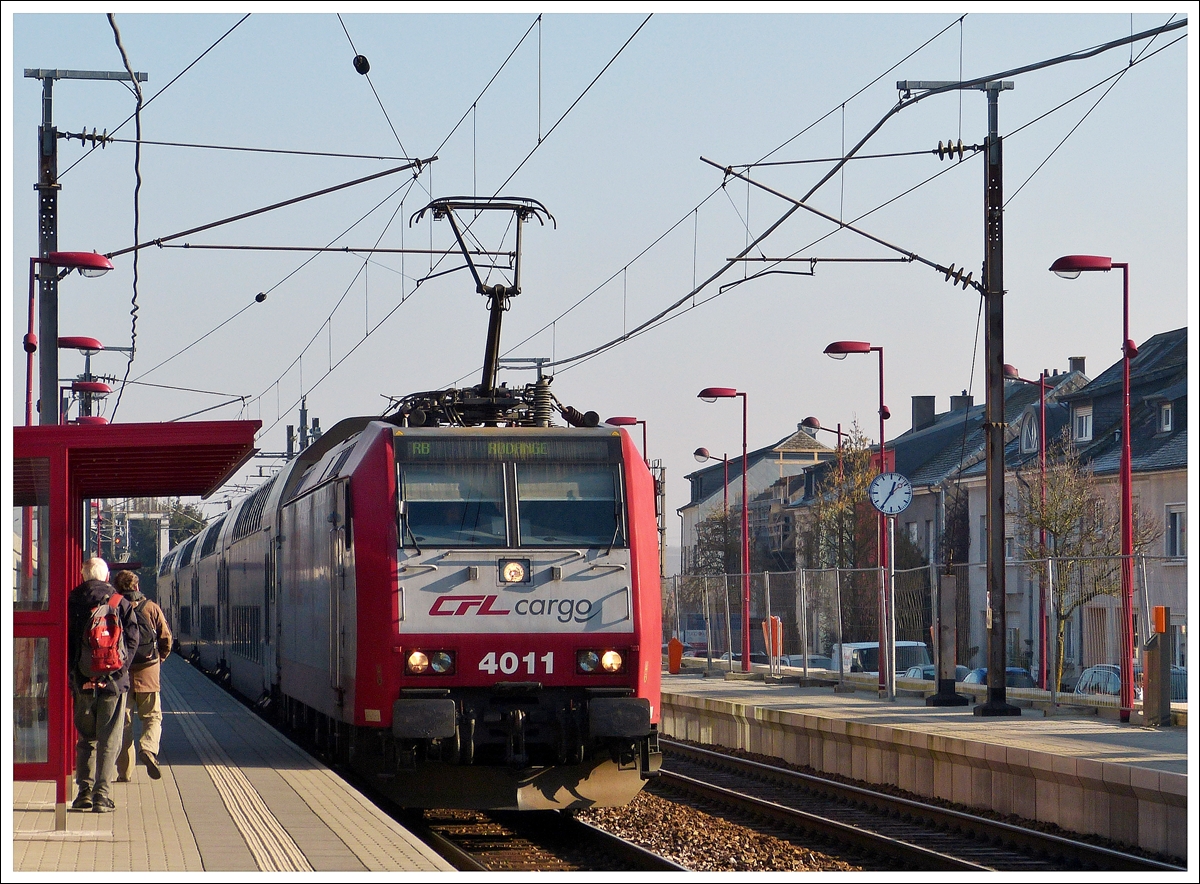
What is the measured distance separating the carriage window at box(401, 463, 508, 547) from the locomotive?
0.01 m

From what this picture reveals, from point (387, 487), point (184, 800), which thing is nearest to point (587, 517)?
point (387, 487)

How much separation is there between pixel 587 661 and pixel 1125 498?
1396 centimetres

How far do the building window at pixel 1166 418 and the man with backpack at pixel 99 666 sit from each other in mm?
42740

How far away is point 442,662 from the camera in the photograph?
12.8m

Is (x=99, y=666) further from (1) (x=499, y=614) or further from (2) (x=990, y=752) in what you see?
(2) (x=990, y=752)

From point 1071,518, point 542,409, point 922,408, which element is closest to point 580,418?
point 542,409

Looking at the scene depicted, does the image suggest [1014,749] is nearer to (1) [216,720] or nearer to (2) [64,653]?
(2) [64,653]

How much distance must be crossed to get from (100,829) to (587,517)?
180 inches

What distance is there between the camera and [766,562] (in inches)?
3300

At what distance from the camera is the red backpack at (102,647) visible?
11.0 meters

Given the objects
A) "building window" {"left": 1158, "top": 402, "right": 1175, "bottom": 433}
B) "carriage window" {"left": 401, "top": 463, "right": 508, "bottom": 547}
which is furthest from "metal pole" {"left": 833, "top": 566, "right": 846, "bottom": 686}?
"building window" {"left": 1158, "top": 402, "right": 1175, "bottom": 433}

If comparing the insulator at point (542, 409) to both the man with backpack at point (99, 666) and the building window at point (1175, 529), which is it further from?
the building window at point (1175, 529)

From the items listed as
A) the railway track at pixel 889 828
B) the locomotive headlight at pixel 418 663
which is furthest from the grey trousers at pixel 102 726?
the railway track at pixel 889 828

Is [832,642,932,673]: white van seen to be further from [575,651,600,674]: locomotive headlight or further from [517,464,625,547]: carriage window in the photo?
[575,651,600,674]: locomotive headlight
